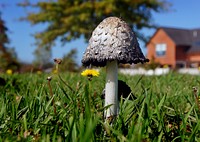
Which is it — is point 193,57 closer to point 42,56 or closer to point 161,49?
point 161,49

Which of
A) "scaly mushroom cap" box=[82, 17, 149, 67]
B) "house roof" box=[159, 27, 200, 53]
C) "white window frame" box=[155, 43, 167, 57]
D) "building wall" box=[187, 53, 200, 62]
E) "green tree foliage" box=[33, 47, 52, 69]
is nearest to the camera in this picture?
"scaly mushroom cap" box=[82, 17, 149, 67]

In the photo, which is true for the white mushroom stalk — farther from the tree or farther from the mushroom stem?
the tree

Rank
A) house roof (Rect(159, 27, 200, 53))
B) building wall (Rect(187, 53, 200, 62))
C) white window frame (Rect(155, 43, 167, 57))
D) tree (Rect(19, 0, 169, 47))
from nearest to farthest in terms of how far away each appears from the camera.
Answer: tree (Rect(19, 0, 169, 47)) → building wall (Rect(187, 53, 200, 62)) → house roof (Rect(159, 27, 200, 53)) → white window frame (Rect(155, 43, 167, 57))

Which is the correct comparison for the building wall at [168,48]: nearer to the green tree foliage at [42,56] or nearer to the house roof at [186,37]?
the house roof at [186,37]

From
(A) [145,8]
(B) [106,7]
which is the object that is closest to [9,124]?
(B) [106,7]

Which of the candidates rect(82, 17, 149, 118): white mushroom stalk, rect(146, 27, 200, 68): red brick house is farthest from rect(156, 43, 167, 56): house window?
rect(82, 17, 149, 118): white mushroom stalk

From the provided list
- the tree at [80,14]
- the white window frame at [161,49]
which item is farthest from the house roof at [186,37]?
the tree at [80,14]

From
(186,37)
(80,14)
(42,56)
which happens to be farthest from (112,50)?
(186,37)

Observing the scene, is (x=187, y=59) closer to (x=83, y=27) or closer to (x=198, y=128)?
(x=83, y=27)
